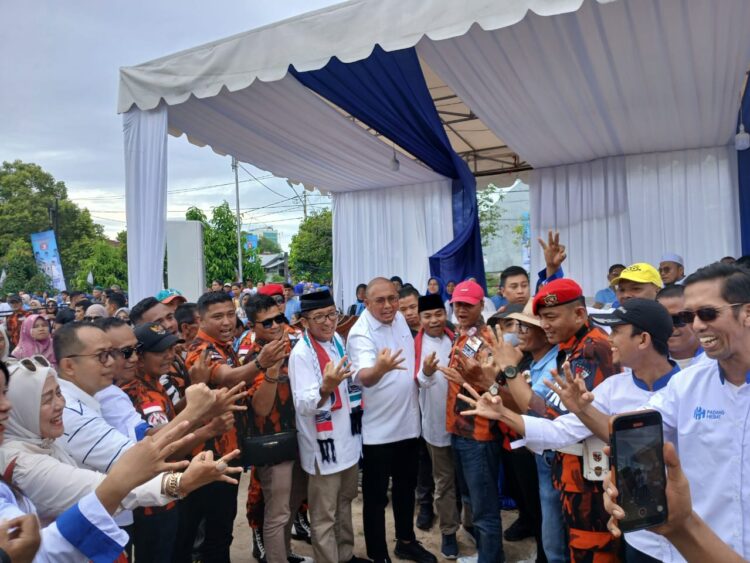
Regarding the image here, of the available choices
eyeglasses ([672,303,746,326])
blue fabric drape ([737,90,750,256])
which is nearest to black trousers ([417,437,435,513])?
eyeglasses ([672,303,746,326])

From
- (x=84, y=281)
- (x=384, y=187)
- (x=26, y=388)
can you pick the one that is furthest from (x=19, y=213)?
(x=26, y=388)

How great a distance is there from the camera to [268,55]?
15.1 ft

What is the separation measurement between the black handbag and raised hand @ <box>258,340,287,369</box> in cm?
43

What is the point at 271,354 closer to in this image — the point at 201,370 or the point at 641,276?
the point at 201,370

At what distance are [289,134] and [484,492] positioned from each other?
504 cm

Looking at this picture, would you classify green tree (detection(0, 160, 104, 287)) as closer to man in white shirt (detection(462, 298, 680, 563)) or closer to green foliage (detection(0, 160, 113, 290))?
green foliage (detection(0, 160, 113, 290))

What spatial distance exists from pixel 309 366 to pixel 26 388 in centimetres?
158

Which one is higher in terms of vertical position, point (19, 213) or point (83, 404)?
point (19, 213)

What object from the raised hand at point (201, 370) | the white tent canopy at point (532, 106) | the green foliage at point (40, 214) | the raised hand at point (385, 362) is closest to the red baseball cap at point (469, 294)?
the raised hand at point (385, 362)

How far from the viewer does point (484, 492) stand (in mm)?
3186

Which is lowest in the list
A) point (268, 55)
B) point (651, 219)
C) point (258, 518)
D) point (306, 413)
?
point (258, 518)

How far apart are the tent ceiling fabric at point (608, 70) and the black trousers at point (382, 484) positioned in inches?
134

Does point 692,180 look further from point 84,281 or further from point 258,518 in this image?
A: point 84,281

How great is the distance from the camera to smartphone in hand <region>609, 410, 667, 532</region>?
1.21 meters
